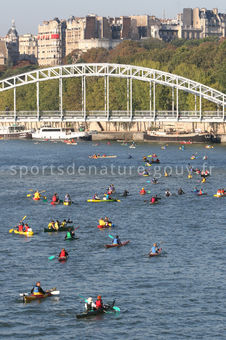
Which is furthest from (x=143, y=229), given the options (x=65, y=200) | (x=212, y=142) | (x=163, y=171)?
(x=212, y=142)

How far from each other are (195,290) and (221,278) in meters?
3.39

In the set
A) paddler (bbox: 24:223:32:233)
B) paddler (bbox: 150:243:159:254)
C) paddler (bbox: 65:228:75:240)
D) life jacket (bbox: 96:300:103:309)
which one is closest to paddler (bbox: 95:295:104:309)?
life jacket (bbox: 96:300:103:309)

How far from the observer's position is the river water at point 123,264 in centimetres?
5609

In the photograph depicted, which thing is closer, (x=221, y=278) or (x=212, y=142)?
(x=221, y=278)

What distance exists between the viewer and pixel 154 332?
5481 cm

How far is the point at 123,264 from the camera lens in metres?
69.0

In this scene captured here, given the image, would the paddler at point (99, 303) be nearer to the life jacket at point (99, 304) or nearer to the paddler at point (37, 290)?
the life jacket at point (99, 304)

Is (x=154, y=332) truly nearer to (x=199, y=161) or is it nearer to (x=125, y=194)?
(x=125, y=194)

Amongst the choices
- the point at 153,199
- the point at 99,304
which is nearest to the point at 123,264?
the point at 99,304

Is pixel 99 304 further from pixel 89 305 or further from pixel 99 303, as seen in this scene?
pixel 89 305

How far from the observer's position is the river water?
184ft

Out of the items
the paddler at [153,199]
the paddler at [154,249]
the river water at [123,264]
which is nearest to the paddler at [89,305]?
the river water at [123,264]

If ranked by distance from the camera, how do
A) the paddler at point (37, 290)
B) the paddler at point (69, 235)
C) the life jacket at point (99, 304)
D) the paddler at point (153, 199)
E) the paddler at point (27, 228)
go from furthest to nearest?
the paddler at point (153, 199)
the paddler at point (27, 228)
the paddler at point (69, 235)
the paddler at point (37, 290)
the life jacket at point (99, 304)

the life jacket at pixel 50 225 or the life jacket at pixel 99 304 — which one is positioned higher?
the life jacket at pixel 50 225
